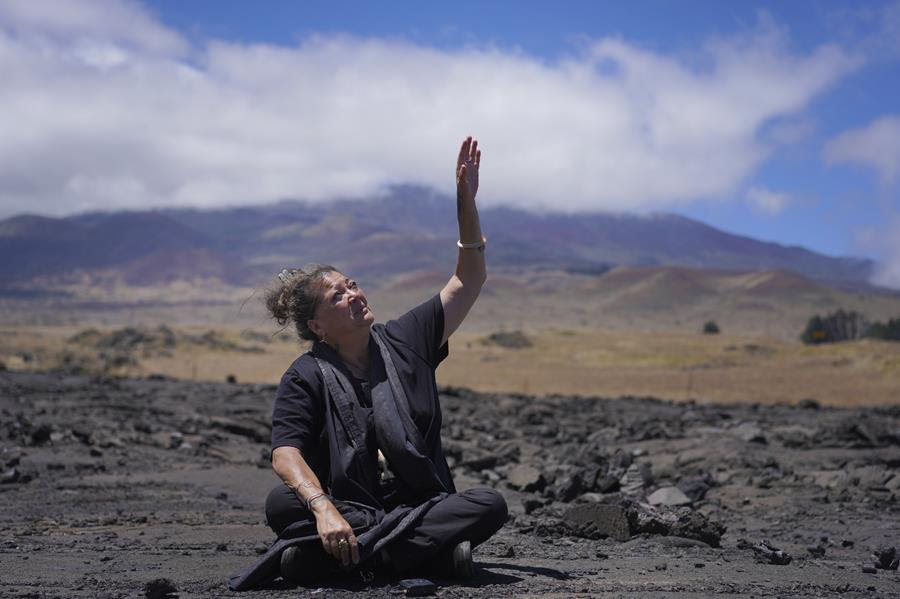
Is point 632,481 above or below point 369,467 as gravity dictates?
below

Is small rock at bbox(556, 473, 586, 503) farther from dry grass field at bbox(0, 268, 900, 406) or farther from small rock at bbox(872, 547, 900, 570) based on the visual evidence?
small rock at bbox(872, 547, 900, 570)

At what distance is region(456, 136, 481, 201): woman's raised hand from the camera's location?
4.82 metres

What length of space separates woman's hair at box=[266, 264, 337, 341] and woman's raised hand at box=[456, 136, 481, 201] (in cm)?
74

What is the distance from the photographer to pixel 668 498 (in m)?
8.36

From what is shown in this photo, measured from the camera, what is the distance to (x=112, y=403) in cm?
1800

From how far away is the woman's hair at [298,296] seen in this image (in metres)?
4.83

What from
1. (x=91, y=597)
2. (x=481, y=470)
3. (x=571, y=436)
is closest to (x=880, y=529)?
(x=481, y=470)

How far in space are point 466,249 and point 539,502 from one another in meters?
3.79

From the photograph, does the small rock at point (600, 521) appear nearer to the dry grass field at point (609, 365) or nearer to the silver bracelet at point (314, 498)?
the silver bracelet at point (314, 498)

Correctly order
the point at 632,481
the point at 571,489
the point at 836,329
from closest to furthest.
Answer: the point at 571,489, the point at 632,481, the point at 836,329

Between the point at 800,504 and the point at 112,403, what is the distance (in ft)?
42.1

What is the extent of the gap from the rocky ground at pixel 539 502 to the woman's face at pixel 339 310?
1.17 metres

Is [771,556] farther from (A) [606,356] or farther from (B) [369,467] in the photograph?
(A) [606,356]

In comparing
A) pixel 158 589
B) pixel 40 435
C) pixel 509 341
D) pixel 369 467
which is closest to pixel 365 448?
pixel 369 467
